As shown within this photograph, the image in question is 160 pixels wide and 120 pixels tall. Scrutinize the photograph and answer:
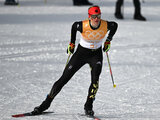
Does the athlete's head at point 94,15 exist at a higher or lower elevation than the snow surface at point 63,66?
higher

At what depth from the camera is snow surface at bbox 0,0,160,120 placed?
6.74 metres

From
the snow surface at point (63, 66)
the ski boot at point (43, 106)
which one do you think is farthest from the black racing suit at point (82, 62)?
the snow surface at point (63, 66)

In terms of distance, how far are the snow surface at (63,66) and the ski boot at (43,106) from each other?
0.39ft

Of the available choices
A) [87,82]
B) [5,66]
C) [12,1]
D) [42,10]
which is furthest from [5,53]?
[12,1]

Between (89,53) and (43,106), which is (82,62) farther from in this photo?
(43,106)

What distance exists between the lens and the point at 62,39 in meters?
12.3

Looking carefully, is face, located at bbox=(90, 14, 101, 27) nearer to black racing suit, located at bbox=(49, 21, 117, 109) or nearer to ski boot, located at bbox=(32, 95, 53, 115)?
black racing suit, located at bbox=(49, 21, 117, 109)

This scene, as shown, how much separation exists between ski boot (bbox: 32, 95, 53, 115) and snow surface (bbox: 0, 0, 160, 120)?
0.39 ft

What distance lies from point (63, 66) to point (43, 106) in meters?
3.40

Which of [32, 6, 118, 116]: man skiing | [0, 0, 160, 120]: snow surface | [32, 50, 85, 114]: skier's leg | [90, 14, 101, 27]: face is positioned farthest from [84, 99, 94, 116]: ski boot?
[90, 14, 101, 27]: face

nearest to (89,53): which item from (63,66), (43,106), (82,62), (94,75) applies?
(82,62)

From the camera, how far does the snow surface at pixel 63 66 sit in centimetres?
674

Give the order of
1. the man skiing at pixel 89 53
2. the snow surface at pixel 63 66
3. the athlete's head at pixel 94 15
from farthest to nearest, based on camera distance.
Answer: the snow surface at pixel 63 66
the man skiing at pixel 89 53
the athlete's head at pixel 94 15

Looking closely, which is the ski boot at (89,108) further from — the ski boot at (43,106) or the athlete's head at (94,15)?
the athlete's head at (94,15)
